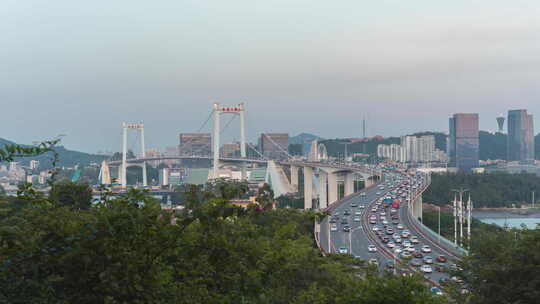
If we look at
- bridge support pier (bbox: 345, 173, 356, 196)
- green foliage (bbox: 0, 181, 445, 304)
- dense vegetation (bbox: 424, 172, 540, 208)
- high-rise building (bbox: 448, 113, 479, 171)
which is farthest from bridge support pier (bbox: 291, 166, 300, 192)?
high-rise building (bbox: 448, 113, 479, 171)

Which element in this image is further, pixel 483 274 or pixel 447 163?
pixel 447 163

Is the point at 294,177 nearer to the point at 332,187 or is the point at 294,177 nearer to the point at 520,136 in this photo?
the point at 332,187

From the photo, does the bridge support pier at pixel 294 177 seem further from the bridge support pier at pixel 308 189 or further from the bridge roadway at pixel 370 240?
the bridge roadway at pixel 370 240

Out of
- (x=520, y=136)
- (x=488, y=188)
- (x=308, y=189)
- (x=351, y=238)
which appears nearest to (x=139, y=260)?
(x=351, y=238)

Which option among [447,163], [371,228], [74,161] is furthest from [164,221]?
[74,161]

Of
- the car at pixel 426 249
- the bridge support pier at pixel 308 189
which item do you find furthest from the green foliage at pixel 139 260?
the bridge support pier at pixel 308 189

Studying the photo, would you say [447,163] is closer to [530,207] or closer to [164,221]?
[530,207]

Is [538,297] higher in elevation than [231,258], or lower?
lower
